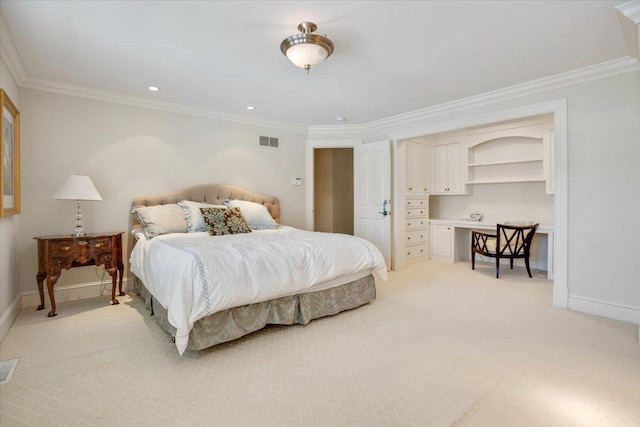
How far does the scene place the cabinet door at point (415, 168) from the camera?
5.30 metres

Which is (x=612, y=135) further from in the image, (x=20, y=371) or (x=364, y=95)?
(x=20, y=371)

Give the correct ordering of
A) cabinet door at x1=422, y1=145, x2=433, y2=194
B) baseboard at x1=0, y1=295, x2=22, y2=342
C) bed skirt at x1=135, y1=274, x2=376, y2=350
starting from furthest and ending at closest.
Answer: cabinet door at x1=422, y1=145, x2=433, y2=194 → baseboard at x1=0, y1=295, x2=22, y2=342 → bed skirt at x1=135, y1=274, x2=376, y2=350

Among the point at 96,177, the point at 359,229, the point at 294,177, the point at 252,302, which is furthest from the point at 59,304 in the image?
the point at 359,229

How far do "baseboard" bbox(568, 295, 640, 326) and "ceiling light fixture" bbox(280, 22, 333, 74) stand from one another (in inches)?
131

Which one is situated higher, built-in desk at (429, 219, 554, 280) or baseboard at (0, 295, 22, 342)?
built-in desk at (429, 219, 554, 280)

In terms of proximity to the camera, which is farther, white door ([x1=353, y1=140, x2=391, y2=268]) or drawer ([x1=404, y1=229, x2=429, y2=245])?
drawer ([x1=404, y1=229, x2=429, y2=245])

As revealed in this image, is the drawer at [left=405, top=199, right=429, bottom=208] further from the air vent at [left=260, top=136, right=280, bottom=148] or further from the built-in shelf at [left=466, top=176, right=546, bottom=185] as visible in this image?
the air vent at [left=260, top=136, right=280, bottom=148]

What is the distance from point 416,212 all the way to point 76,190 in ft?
15.5

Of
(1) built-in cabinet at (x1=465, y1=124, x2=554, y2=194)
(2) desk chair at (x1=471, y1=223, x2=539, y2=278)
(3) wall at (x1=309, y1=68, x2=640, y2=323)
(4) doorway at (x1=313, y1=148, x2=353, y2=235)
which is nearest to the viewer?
(3) wall at (x1=309, y1=68, x2=640, y2=323)

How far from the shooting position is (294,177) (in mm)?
5141

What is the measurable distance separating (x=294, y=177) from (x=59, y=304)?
3.31 m

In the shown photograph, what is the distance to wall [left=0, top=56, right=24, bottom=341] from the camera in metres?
2.52

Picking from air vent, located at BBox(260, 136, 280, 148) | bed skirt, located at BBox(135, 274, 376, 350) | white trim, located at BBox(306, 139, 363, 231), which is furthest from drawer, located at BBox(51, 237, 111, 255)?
white trim, located at BBox(306, 139, 363, 231)

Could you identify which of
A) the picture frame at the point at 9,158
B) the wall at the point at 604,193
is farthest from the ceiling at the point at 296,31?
the picture frame at the point at 9,158
